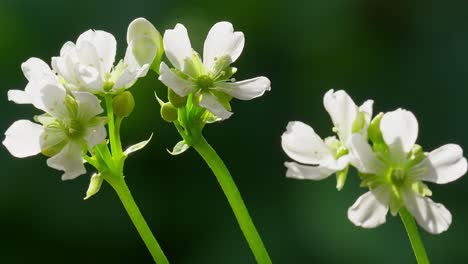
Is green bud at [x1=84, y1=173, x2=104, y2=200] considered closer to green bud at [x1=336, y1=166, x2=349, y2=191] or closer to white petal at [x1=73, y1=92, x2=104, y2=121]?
white petal at [x1=73, y1=92, x2=104, y2=121]

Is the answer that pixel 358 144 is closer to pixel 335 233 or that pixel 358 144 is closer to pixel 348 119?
pixel 348 119

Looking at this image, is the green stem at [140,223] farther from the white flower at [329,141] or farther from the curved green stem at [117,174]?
the white flower at [329,141]

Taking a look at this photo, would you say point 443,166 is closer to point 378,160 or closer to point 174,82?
point 378,160

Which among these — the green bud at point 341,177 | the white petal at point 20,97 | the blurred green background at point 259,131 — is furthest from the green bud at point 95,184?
the blurred green background at point 259,131

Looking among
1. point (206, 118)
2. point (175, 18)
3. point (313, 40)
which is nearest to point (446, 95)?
point (313, 40)

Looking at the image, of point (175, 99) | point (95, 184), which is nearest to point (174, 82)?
point (175, 99)
